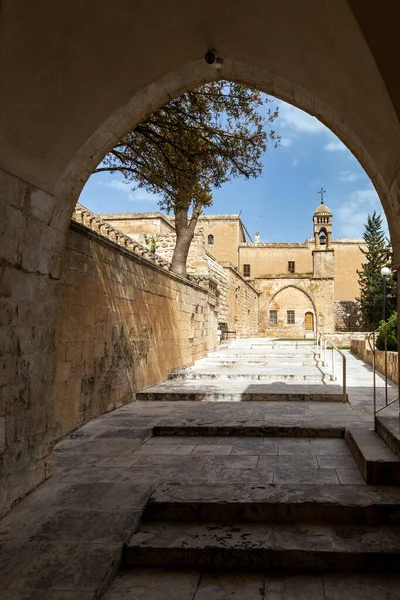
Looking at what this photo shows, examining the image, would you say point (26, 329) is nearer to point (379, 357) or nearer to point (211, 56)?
point (211, 56)

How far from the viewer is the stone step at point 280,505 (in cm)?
295

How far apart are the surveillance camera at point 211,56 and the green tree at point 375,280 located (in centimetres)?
Answer: 3283

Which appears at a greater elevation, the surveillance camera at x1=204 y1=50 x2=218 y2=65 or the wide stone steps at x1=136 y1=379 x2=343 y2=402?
the surveillance camera at x1=204 y1=50 x2=218 y2=65

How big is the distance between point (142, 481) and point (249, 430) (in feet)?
5.76

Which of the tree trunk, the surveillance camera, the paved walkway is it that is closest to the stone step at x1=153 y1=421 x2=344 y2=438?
the paved walkway

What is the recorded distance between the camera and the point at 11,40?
2617 millimetres

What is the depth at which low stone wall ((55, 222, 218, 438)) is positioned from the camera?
4.90 metres

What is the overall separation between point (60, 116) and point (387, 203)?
263cm

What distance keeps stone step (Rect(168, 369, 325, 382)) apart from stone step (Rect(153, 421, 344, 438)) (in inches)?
149

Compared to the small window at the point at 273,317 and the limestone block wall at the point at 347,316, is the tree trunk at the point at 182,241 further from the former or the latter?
the limestone block wall at the point at 347,316

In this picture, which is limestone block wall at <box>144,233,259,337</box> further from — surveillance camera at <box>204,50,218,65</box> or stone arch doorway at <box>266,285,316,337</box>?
surveillance camera at <box>204,50,218,65</box>

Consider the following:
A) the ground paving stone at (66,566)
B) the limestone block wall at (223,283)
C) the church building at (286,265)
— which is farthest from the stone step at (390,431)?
the church building at (286,265)

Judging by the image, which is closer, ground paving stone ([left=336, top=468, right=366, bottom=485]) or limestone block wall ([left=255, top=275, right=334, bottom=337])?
ground paving stone ([left=336, top=468, right=366, bottom=485])

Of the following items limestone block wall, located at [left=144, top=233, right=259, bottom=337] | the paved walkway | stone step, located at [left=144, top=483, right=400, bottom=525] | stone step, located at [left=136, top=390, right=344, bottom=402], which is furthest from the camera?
limestone block wall, located at [left=144, top=233, right=259, bottom=337]
